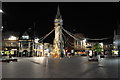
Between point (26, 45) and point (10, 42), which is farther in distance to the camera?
point (10, 42)

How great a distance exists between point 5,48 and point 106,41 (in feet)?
245

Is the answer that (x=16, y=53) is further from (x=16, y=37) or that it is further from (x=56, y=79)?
(x=56, y=79)

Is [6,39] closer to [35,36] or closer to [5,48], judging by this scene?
[5,48]

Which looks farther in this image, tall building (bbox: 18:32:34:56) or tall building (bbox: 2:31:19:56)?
tall building (bbox: 2:31:19:56)

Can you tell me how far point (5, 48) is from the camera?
9188cm

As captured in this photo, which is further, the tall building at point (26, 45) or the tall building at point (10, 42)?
the tall building at point (10, 42)

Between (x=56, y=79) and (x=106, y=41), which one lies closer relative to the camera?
(x=56, y=79)

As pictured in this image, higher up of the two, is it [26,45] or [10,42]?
[10,42]

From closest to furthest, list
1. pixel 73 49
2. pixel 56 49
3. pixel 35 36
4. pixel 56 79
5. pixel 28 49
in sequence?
pixel 56 79, pixel 56 49, pixel 28 49, pixel 35 36, pixel 73 49

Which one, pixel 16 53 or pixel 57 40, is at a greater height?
pixel 57 40

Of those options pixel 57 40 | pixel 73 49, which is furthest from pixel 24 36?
pixel 73 49

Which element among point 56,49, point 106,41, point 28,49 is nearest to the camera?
point 56,49

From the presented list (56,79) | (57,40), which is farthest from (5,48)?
(56,79)

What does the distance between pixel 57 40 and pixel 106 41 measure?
76478mm
